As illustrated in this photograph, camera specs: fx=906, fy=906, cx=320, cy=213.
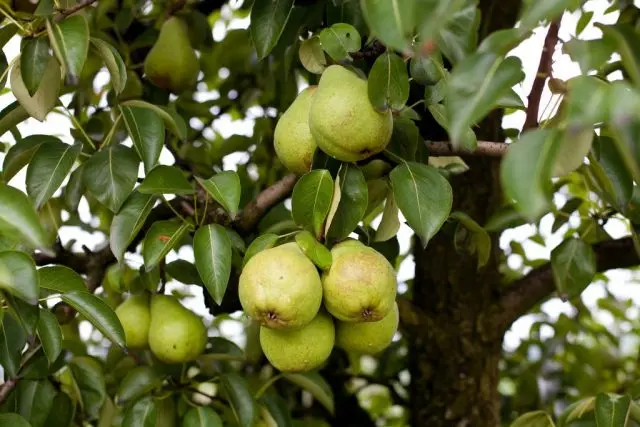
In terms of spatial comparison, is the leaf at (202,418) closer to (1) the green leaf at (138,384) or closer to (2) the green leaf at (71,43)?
(1) the green leaf at (138,384)

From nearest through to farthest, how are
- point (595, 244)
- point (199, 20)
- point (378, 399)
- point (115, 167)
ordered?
point (115, 167), point (595, 244), point (199, 20), point (378, 399)

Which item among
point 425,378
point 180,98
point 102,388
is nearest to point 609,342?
point 425,378

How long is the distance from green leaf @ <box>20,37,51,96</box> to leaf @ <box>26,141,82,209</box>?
0.14 m

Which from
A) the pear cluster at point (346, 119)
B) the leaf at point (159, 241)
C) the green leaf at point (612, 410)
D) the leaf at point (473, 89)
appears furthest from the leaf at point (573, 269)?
the leaf at point (473, 89)

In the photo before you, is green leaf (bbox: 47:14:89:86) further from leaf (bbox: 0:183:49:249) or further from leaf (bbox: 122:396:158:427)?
leaf (bbox: 122:396:158:427)

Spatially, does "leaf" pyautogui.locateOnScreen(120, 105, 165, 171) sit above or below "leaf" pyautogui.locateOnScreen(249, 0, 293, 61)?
below

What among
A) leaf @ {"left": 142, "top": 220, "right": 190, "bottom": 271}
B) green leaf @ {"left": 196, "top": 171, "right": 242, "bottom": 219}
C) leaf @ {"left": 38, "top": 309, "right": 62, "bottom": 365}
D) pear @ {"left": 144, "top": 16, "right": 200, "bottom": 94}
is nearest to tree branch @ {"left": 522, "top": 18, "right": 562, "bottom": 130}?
green leaf @ {"left": 196, "top": 171, "right": 242, "bottom": 219}

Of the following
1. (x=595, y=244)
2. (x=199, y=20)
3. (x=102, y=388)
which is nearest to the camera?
(x=102, y=388)

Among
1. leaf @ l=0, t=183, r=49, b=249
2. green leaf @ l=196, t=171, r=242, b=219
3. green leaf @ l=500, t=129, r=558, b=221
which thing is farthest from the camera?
green leaf @ l=196, t=171, r=242, b=219

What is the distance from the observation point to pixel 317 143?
101cm

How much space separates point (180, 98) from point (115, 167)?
0.65 m

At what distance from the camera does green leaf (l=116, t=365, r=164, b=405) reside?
137cm

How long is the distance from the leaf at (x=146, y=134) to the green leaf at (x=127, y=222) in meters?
0.05

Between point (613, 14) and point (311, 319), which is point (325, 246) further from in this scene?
point (613, 14)
